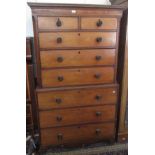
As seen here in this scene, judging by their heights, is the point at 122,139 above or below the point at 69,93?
below

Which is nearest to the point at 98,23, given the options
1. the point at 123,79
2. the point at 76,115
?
the point at 123,79

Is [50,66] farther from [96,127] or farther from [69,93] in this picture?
[96,127]

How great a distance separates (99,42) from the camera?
156 cm

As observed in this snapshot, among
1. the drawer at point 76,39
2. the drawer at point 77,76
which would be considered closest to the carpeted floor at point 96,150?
the drawer at point 77,76

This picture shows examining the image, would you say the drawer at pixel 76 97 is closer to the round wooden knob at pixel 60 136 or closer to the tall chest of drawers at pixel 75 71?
the tall chest of drawers at pixel 75 71

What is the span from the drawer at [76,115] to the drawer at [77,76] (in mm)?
298
